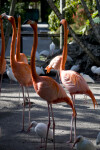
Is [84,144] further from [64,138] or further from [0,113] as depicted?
[0,113]

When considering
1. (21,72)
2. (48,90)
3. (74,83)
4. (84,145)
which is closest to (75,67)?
(21,72)

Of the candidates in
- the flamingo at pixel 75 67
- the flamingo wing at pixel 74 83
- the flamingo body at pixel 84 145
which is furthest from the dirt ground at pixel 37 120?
the flamingo at pixel 75 67

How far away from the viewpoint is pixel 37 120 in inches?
222

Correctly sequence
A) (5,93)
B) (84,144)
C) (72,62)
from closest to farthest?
1. (84,144)
2. (5,93)
3. (72,62)

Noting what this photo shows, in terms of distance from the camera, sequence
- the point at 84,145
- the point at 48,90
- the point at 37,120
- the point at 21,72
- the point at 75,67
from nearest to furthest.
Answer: the point at 84,145 → the point at 48,90 → the point at 21,72 → the point at 37,120 → the point at 75,67

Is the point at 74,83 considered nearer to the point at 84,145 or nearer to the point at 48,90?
the point at 48,90

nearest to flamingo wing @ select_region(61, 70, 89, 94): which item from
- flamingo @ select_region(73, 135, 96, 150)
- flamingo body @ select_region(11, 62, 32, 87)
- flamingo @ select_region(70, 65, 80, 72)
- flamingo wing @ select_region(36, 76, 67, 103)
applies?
flamingo wing @ select_region(36, 76, 67, 103)

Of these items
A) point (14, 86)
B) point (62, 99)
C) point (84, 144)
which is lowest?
point (14, 86)

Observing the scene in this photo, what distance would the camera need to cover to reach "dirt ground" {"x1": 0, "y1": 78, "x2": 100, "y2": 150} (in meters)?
4.50

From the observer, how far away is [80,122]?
5508 millimetres

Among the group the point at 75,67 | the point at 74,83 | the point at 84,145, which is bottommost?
the point at 75,67

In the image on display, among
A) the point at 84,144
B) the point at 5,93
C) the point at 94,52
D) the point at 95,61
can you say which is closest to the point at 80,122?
the point at 84,144

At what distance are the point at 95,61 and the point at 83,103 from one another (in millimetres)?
3451

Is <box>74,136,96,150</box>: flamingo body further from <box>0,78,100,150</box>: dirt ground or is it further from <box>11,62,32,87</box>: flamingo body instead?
<box>11,62,32,87</box>: flamingo body
